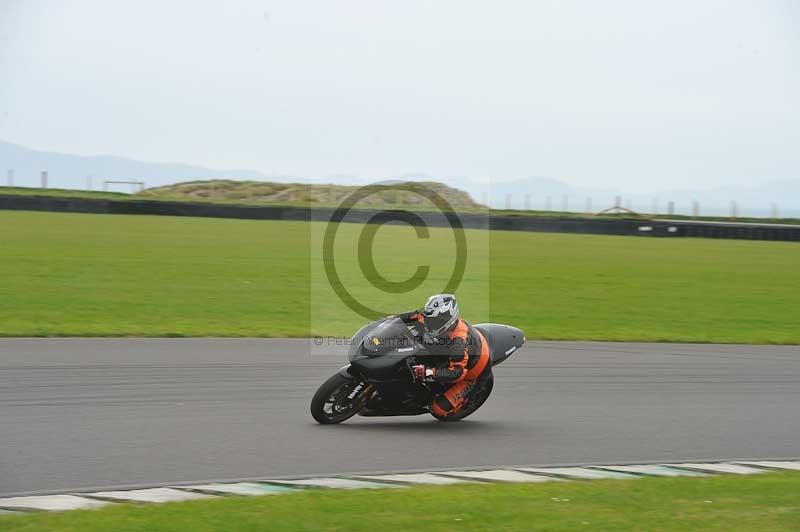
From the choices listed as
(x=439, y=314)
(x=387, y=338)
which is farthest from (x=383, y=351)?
(x=439, y=314)

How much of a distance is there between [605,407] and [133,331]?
8040 mm

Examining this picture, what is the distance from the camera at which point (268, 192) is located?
5888 cm

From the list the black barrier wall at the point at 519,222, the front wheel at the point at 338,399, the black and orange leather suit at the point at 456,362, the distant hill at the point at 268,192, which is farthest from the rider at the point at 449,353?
the distant hill at the point at 268,192

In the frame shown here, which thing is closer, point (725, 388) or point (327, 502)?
point (327, 502)

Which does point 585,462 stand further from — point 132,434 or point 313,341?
point 313,341

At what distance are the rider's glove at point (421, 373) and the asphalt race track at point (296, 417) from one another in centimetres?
57

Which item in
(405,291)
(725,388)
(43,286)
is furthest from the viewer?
(405,291)

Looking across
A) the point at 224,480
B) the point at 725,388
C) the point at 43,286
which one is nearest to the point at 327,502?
the point at 224,480

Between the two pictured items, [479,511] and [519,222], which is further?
[519,222]

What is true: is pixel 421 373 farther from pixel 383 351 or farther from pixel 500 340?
pixel 500 340

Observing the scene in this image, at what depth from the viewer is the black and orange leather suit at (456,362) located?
10.1 meters

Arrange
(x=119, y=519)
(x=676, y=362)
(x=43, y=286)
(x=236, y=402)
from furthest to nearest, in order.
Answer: (x=43, y=286)
(x=676, y=362)
(x=236, y=402)
(x=119, y=519)

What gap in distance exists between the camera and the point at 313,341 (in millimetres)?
15945

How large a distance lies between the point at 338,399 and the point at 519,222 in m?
35.2
